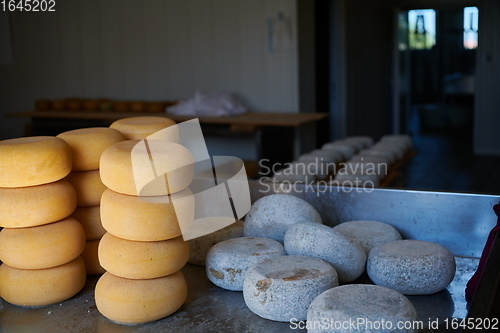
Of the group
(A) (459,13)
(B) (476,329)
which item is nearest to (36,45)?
(B) (476,329)

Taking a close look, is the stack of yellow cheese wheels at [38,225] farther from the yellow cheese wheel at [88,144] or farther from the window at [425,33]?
the window at [425,33]

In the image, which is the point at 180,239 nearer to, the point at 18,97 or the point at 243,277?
the point at 243,277

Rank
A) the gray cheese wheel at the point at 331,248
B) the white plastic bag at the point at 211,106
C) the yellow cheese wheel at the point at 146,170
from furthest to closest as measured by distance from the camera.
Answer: the white plastic bag at the point at 211,106
the gray cheese wheel at the point at 331,248
the yellow cheese wheel at the point at 146,170

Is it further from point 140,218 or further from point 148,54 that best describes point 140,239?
point 148,54

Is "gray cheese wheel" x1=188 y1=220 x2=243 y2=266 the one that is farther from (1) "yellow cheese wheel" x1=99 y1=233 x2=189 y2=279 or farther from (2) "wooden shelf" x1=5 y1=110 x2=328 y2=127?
(2) "wooden shelf" x1=5 y1=110 x2=328 y2=127

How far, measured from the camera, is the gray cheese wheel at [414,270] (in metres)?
1.46

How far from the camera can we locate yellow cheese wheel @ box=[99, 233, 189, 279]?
1.33m

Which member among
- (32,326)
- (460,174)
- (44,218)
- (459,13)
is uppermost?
(459,13)

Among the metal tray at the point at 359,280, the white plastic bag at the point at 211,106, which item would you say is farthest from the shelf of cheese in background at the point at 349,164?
the white plastic bag at the point at 211,106

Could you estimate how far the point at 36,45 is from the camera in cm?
666

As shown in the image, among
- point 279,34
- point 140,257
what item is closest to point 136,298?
point 140,257

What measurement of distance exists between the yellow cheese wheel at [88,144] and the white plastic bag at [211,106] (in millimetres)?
3379

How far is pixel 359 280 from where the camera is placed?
1593 mm

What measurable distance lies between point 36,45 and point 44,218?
19.2 feet
